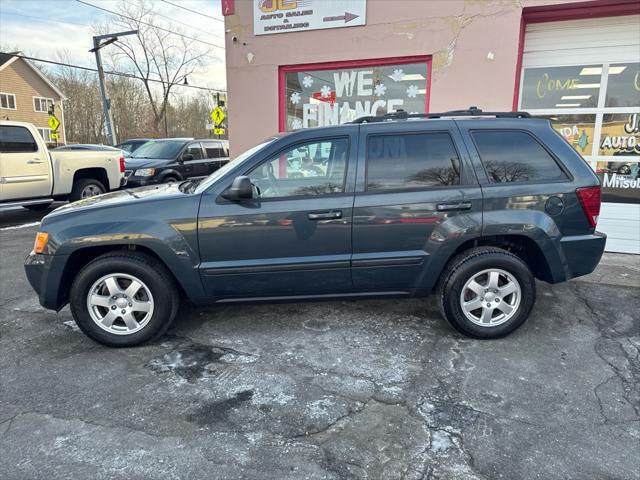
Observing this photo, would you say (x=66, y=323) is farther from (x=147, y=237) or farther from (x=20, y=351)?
(x=147, y=237)

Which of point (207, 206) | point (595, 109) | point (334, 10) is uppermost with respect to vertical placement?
point (334, 10)

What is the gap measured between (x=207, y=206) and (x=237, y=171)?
1.24 feet

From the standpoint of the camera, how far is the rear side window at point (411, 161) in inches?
142

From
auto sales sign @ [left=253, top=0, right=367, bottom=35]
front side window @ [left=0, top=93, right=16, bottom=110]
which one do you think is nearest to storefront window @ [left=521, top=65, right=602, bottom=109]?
auto sales sign @ [left=253, top=0, right=367, bottom=35]

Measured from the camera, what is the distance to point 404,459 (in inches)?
93.4

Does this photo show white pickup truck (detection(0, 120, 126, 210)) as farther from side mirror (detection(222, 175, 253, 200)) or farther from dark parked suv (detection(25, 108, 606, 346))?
side mirror (detection(222, 175, 253, 200))

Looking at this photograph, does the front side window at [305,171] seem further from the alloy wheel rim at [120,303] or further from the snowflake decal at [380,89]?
the snowflake decal at [380,89]

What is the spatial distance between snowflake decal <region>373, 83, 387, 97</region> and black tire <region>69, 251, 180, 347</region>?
493 centimetres

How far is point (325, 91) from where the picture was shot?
750cm

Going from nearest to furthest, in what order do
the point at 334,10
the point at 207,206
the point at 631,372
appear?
the point at 631,372, the point at 207,206, the point at 334,10

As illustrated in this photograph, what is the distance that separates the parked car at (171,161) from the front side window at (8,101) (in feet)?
109

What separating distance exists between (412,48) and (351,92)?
1158mm

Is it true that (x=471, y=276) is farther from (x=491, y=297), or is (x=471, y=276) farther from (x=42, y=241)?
(x=42, y=241)

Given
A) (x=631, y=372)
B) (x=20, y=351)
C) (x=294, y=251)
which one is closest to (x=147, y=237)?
(x=294, y=251)
